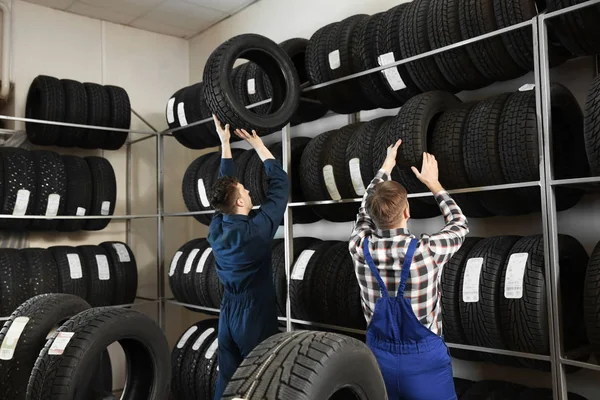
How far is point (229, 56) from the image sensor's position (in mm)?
3711

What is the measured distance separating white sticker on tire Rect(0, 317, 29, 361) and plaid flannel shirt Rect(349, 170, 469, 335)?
6.10 ft

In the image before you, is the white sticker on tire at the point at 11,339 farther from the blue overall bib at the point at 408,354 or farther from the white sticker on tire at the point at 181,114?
the white sticker on tire at the point at 181,114

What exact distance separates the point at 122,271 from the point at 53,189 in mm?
978

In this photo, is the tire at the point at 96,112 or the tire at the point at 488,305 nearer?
the tire at the point at 488,305

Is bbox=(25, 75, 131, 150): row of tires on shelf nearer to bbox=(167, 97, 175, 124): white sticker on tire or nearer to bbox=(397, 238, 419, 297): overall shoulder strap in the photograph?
bbox=(167, 97, 175, 124): white sticker on tire

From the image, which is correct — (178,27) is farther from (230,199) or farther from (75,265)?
(230,199)

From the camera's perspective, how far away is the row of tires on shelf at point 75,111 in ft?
16.4

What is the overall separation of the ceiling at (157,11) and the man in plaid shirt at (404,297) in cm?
377

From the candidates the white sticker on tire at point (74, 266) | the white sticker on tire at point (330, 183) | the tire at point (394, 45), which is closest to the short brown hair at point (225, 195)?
the white sticker on tire at point (330, 183)

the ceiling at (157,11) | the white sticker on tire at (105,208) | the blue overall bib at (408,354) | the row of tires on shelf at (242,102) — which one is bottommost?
the blue overall bib at (408,354)

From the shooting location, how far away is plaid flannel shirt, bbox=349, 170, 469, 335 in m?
2.57

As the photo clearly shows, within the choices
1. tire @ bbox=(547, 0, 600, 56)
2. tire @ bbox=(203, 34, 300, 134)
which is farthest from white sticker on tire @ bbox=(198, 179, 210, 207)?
tire @ bbox=(547, 0, 600, 56)

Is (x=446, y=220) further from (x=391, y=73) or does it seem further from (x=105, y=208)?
(x=105, y=208)

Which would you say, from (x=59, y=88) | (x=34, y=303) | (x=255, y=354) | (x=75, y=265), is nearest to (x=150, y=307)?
(x=75, y=265)
